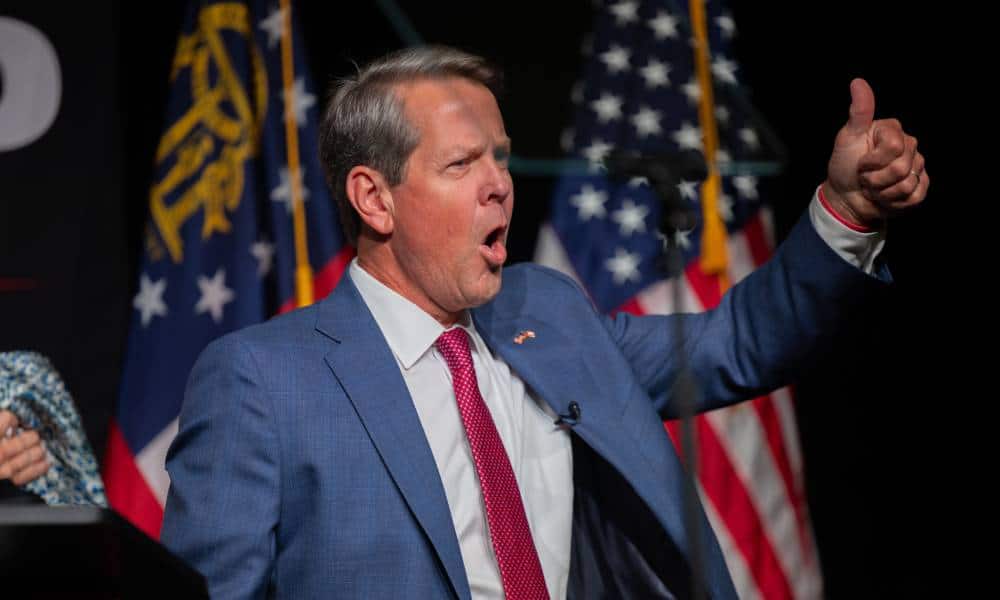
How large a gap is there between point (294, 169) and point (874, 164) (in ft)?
5.92

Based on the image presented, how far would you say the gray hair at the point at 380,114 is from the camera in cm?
188

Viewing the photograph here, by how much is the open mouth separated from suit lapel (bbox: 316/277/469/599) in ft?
0.68

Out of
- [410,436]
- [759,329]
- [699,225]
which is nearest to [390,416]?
[410,436]

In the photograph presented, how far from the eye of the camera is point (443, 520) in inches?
65.1

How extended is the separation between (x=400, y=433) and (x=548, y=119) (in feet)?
5.81

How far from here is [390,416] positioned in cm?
171

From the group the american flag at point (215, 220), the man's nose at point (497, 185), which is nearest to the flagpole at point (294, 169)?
the american flag at point (215, 220)

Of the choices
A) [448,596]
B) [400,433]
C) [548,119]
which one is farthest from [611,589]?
[548,119]

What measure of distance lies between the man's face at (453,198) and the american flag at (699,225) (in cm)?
130

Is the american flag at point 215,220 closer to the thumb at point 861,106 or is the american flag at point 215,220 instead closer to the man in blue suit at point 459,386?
the man in blue suit at point 459,386

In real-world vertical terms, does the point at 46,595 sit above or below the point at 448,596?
above

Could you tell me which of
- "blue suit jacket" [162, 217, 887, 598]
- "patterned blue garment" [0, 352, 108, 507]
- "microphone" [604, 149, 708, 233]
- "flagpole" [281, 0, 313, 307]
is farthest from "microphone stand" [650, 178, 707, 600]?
"flagpole" [281, 0, 313, 307]

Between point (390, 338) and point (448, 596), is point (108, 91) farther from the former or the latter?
point (448, 596)

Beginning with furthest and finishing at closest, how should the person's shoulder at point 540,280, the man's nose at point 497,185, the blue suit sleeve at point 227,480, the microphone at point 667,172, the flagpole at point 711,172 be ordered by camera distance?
1. the flagpole at point 711,172
2. the person's shoulder at point 540,280
3. the man's nose at point 497,185
4. the blue suit sleeve at point 227,480
5. the microphone at point 667,172
